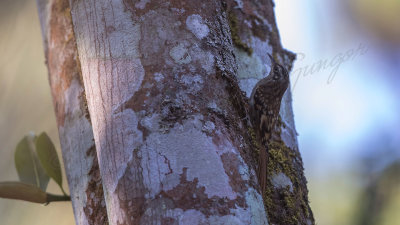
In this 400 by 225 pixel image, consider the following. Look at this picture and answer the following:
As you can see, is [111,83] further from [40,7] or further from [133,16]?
[40,7]

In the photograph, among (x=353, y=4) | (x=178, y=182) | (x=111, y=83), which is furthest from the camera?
(x=353, y=4)

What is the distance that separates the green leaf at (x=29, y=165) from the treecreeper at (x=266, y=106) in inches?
30.2

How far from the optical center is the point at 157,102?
1209 mm

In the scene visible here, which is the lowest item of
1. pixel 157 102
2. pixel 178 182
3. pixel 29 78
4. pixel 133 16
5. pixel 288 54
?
pixel 178 182

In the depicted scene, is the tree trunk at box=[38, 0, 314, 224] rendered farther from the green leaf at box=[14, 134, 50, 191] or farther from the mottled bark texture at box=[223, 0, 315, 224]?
the green leaf at box=[14, 134, 50, 191]

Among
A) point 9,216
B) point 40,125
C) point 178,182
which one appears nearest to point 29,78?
point 40,125

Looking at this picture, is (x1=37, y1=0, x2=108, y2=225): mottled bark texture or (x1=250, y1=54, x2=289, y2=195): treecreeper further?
(x1=250, y1=54, x2=289, y2=195): treecreeper

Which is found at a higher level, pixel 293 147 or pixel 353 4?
pixel 353 4

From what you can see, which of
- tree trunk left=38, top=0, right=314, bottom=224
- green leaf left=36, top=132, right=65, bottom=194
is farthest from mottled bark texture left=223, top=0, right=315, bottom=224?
green leaf left=36, top=132, right=65, bottom=194

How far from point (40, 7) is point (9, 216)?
82.8 inches

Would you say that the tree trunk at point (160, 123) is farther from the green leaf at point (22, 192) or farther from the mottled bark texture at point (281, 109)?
the green leaf at point (22, 192)

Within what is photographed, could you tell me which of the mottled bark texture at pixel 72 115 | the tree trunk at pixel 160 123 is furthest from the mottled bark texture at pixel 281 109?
the mottled bark texture at pixel 72 115

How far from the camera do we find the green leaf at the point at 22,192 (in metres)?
1.54

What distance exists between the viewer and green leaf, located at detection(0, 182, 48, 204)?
1.54 meters
